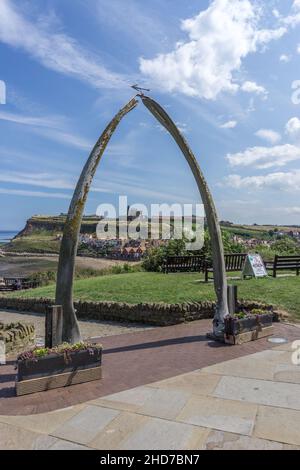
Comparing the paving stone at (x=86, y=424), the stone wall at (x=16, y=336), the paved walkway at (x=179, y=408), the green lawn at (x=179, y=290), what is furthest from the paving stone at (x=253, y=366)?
the stone wall at (x=16, y=336)

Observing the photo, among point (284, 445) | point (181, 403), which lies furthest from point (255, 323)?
Result: point (284, 445)

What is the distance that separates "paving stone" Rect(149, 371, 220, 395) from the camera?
581 centimetres

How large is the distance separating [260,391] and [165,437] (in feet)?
6.51

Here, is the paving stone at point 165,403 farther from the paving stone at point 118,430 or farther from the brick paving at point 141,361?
the brick paving at point 141,361

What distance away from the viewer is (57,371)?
20.0 feet

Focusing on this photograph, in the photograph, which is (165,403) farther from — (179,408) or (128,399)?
(128,399)

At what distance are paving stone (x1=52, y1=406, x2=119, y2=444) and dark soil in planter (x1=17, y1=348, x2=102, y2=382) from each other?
3.52 ft

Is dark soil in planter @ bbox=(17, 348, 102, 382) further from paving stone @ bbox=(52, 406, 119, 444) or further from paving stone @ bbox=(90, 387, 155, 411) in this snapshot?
paving stone @ bbox=(52, 406, 119, 444)

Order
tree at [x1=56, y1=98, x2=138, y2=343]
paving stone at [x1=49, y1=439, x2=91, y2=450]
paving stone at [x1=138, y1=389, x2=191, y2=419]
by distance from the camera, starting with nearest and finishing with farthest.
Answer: paving stone at [x1=49, y1=439, x2=91, y2=450], paving stone at [x1=138, y1=389, x2=191, y2=419], tree at [x1=56, y1=98, x2=138, y2=343]

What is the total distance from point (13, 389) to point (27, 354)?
71 centimetres

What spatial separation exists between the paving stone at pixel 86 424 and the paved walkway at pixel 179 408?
1cm

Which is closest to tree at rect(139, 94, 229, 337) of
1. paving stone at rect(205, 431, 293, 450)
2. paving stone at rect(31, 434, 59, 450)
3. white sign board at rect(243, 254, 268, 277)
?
paving stone at rect(205, 431, 293, 450)

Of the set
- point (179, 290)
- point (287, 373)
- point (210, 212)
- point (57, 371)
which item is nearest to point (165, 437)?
point (57, 371)
